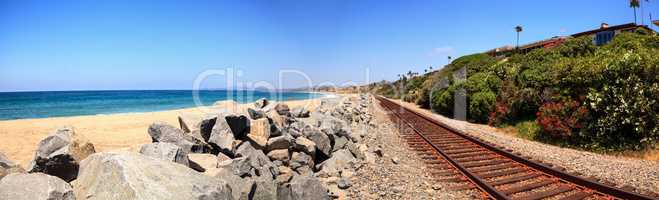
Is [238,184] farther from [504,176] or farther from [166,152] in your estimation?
[504,176]

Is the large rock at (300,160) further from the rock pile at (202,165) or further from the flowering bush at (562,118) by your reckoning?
the flowering bush at (562,118)

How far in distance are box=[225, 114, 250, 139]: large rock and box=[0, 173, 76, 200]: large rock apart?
3.74m

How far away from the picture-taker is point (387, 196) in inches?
241

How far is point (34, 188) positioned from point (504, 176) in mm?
8121

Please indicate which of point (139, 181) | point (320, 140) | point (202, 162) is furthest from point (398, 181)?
point (139, 181)

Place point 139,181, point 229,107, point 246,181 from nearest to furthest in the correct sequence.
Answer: point 139,181 → point 246,181 → point 229,107

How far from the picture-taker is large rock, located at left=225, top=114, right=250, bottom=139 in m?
7.12

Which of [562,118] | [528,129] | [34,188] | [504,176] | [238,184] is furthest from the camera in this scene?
[528,129]

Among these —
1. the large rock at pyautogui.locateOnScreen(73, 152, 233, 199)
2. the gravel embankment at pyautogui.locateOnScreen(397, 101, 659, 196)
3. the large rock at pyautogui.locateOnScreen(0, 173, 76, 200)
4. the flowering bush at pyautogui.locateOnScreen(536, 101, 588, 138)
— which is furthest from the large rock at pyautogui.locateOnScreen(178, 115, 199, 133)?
the flowering bush at pyautogui.locateOnScreen(536, 101, 588, 138)

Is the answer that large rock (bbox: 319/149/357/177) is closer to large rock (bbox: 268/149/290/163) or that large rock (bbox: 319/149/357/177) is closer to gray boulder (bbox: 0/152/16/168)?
large rock (bbox: 268/149/290/163)

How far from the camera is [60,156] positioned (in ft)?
14.4

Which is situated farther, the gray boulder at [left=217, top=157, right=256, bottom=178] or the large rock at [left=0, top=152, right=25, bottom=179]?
the gray boulder at [left=217, top=157, right=256, bottom=178]

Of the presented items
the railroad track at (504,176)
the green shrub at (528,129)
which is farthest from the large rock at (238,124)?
the green shrub at (528,129)

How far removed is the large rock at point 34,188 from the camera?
319 centimetres
